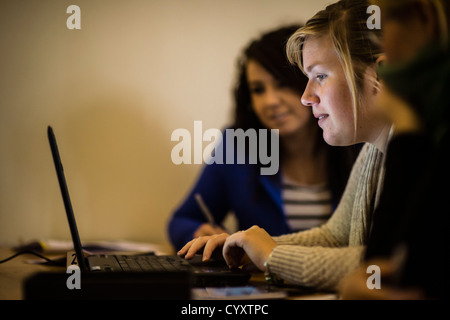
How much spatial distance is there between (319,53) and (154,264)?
1.47 feet

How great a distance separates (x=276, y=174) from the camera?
149 cm

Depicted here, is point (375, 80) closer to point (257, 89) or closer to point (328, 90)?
point (328, 90)

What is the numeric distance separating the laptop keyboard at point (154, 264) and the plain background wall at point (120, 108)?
2.90 ft

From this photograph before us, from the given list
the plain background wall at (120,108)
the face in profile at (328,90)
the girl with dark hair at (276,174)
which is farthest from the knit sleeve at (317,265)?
the plain background wall at (120,108)

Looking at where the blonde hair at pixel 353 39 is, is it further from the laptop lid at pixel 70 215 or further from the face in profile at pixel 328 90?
the laptop lid at pixel 70 215

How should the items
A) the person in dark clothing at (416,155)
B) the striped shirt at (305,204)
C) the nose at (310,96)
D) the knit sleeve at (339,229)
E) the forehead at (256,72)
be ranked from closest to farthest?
the person in dark clothing at (416,155)
the nose at (310,96)
the knit sleeve at (339,229)
the striped shirt at (305,204)
the forehead at (256,72)

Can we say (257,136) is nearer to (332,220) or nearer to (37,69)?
(332,220)

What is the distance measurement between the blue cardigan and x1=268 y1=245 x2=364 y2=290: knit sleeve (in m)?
0.74

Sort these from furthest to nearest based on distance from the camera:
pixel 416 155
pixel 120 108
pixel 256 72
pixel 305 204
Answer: pixel 120 108
pixel 256 72
pixel 305 204
pixel 416 155

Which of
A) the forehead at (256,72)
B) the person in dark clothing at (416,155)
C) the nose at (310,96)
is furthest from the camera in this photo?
the forehead at (256,72)

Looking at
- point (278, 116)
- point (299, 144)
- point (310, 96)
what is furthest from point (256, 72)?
point (310, 96)

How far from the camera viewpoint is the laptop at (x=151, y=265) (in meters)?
0.67

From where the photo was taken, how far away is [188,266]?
0.75m

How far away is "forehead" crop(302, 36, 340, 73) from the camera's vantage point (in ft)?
2.56
